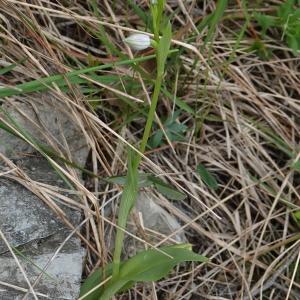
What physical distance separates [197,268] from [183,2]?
77 cm

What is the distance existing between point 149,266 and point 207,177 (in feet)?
1.34

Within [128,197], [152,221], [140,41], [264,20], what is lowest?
[152,221]

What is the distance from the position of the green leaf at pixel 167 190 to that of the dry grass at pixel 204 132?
Answer: 2 centimetres

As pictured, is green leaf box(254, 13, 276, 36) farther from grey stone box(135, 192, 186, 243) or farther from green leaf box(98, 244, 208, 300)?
green leaf box(98, 244, 208, 300)

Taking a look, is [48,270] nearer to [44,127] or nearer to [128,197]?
[128,197]

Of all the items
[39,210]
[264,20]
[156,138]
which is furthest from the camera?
[264,20]

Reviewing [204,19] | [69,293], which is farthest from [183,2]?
[69,293]

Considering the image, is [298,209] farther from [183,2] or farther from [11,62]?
[11,62]

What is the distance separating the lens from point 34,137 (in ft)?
4.65

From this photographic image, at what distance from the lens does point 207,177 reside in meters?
1.57

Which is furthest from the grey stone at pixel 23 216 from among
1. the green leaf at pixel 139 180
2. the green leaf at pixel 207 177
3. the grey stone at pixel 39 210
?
the green leaf at pixel 207 177

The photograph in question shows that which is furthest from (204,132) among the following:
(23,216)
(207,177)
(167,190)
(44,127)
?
(23,216)

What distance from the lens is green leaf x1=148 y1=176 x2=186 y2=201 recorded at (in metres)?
1.41

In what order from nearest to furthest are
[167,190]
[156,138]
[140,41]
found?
[140,41], [167,190], [156,138]
